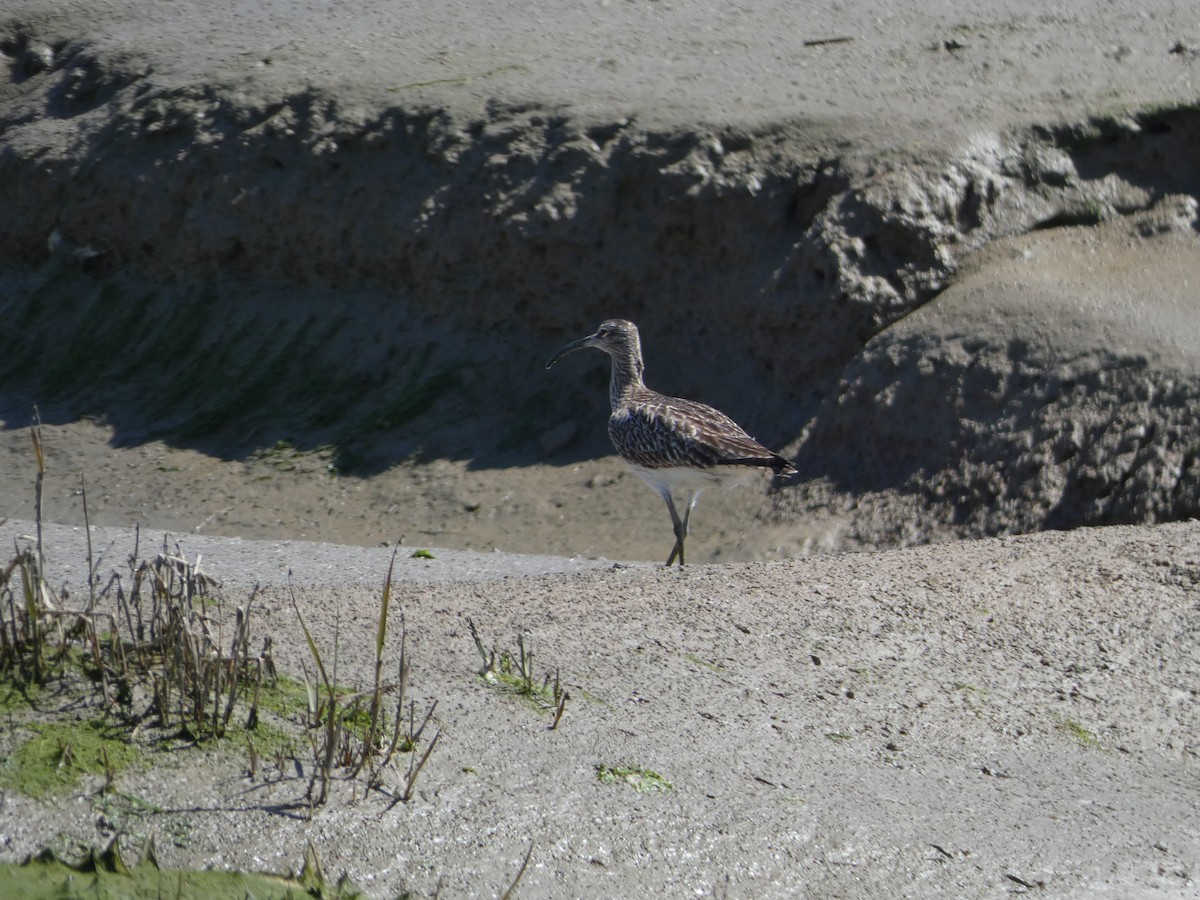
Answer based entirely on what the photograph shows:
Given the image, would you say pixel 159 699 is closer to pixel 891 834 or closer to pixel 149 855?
pixel 149 855

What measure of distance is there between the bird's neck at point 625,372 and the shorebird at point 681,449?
42 cm

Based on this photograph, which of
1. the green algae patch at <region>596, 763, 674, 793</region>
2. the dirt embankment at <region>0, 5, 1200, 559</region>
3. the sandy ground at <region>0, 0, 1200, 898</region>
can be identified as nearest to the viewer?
the sandy ground at <region>0, 0, 1200, 898</region>

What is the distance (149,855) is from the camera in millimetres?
4016

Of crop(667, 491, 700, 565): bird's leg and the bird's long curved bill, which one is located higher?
the bird's long curved bill

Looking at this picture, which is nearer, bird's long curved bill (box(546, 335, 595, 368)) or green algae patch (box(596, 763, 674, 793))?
green algae patch (box(596, 763, 674, 793))

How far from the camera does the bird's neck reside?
11.1 m

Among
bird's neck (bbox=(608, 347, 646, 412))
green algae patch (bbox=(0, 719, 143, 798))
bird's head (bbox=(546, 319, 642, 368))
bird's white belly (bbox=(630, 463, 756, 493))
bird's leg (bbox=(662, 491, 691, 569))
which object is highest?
green algae patch (bbox=(0, 719, 143, 798))

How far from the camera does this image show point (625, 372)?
1123 centimetres

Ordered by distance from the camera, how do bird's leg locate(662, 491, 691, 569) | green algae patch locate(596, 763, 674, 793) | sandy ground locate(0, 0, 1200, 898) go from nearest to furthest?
sandy ground locate(0, 0, 1200, 898) → green algae patch locate(596, 763, 674, 793) → bird's leg locate(662, 491, 691, 569)

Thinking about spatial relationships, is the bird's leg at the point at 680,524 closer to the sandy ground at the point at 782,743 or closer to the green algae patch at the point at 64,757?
the sandy ground at the point at 782,743

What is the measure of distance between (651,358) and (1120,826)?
26.7 ft

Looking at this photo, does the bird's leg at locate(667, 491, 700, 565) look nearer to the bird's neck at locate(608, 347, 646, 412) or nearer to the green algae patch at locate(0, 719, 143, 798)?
the bird's neck at locate(608, 347, 646, 412)

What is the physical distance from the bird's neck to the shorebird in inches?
16.6

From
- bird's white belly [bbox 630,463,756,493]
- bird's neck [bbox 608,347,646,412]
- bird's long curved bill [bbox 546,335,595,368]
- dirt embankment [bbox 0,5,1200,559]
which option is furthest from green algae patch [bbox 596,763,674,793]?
bird's long curved bill [bbox 546,335,595,368]
